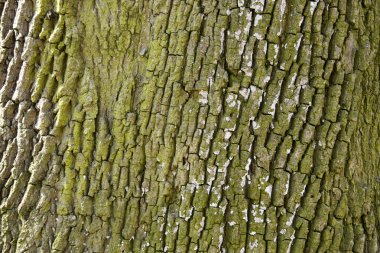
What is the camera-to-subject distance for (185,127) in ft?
6.15

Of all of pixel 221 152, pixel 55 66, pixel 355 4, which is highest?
pixel 355 4

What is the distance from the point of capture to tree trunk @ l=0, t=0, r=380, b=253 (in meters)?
1.87

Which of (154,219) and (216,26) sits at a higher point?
(216,26)

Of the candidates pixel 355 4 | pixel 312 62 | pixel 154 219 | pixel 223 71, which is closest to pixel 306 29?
pixel 312 62

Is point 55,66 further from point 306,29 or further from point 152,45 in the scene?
point 306,29

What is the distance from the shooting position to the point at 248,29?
1871mm

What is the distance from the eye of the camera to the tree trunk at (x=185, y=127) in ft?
6.14

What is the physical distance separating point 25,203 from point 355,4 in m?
1.60

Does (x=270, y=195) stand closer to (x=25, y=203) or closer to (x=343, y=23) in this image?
(x=343, y=23)

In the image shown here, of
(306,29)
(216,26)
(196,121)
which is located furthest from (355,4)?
(196,121)

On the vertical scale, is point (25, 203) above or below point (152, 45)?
below

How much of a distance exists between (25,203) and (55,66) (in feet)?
1.90

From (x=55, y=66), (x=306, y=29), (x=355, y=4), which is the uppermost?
(x=355, y=4)

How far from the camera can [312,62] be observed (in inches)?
75.0
